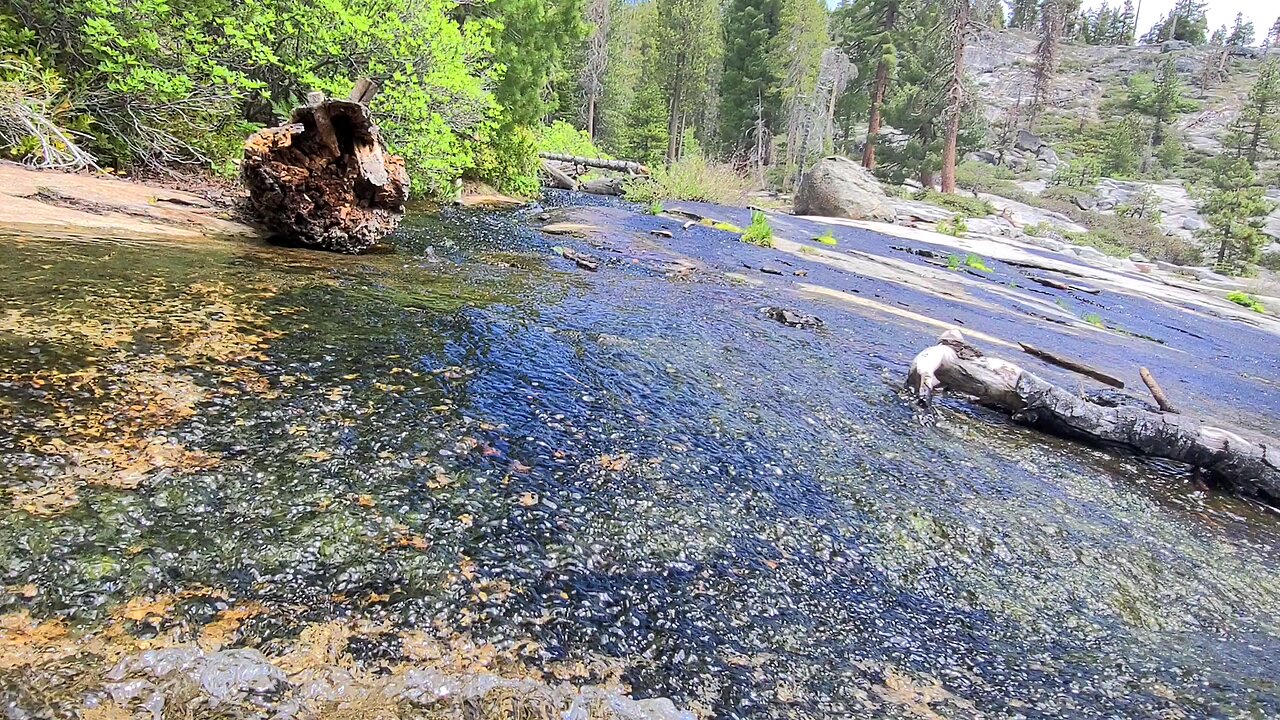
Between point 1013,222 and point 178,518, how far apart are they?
108 ft

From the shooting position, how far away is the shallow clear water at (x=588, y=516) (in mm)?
1886

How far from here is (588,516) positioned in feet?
8.37

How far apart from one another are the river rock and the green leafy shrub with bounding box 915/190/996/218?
6.04 meters

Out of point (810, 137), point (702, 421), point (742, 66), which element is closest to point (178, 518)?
point (702, 421)

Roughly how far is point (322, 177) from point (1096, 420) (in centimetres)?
711

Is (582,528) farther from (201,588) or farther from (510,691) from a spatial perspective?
(201,588)

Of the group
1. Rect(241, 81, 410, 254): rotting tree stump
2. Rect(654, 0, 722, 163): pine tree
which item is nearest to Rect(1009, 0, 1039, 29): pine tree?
Rect(654, 0, 722, 163): pine tree

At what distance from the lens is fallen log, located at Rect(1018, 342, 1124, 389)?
19.5ft

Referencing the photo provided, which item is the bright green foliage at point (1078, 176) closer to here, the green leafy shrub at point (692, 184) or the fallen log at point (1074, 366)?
the green leafy shrub at point (692, 184)

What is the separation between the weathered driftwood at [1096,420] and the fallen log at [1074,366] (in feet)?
5.22

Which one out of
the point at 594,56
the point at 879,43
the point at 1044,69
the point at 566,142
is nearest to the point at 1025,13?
the point at 1044,69

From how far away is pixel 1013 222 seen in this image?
28016 millimetres

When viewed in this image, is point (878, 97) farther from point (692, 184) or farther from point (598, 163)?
point (692, 184)

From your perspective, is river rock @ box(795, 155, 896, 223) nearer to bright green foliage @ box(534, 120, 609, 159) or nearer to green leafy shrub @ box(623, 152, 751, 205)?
green leafy shrub @ box(623, 152, 751, 205)
